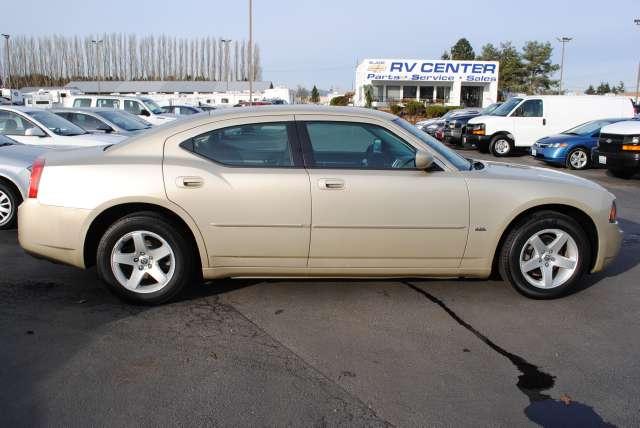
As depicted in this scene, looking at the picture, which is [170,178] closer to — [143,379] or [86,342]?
[86,342]

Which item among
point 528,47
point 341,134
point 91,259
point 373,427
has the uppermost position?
point 528,47

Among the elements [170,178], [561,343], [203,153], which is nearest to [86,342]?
[170,178]

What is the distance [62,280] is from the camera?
5121 millimetres

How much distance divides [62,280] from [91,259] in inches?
27.7

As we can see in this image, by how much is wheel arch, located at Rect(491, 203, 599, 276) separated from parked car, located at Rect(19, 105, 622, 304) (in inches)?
0.7

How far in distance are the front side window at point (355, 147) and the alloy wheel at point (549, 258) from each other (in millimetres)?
1192

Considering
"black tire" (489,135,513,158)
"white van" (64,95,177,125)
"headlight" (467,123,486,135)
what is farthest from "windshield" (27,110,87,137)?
"black tire" (489,135,513,158)

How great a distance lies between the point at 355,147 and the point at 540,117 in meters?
15.4

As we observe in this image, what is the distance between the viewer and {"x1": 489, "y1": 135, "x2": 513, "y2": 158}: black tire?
18469 mm

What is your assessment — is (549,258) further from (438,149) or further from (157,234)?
(157,234)

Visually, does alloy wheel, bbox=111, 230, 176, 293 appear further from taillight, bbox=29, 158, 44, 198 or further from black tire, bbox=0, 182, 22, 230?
black tire, bbox=0, 182, 22, 230

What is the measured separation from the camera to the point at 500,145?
1855 centimetres

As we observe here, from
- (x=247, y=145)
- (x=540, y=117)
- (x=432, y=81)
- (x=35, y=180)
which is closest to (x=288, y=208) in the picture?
(x=247, y=145)

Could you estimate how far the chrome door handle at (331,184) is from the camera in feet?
14.3
